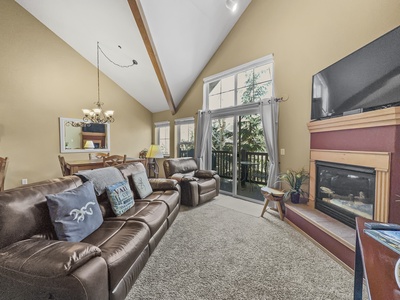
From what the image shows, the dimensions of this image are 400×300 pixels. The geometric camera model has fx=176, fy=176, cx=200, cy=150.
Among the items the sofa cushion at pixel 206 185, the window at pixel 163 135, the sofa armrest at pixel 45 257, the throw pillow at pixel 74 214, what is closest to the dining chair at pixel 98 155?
the window at pixel 163 135

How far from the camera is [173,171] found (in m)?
3.93

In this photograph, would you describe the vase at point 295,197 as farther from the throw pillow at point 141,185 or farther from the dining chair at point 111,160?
the dining chair at point 111,160

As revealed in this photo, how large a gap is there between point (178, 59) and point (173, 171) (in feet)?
8.86

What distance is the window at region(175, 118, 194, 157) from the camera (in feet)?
18.0

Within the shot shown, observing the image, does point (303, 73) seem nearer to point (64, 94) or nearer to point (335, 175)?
point (335, 175)

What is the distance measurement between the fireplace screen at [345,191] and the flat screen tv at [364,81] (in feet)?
2.33

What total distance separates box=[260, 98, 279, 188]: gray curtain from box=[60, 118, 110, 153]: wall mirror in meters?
4.63

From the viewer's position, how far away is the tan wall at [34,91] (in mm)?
3846

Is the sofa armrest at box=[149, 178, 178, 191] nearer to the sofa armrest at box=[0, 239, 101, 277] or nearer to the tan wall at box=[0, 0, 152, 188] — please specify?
the sofa armrest at box=[0, 239, 101, 277]

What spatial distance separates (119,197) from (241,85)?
3.50 m

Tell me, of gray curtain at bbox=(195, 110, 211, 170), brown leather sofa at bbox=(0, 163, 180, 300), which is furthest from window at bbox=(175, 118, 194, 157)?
brown leather sofa at bbox=(0, 163, 180, 300)

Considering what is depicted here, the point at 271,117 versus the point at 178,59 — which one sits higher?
the point at 178,59

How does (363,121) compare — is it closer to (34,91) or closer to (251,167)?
(251,167)

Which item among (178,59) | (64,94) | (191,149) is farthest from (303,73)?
(64,94)
